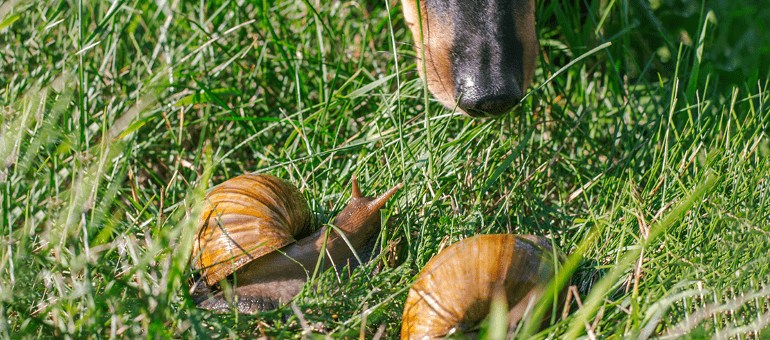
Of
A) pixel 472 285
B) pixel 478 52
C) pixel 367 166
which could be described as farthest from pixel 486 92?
pixel 472 285

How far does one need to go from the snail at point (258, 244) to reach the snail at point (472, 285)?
0.95 ft

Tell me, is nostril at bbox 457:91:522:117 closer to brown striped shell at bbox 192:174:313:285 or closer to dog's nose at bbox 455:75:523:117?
dog's nose at bbox 455:75:523:117

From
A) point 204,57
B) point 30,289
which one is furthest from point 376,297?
point 204,57

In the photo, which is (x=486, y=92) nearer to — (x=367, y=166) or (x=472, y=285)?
(x=367, y=166)

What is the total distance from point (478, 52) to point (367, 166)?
1.64 feet

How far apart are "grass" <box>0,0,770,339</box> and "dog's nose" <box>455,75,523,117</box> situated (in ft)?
0.31

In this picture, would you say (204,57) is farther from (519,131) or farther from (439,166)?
(519,131)

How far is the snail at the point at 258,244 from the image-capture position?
133cm

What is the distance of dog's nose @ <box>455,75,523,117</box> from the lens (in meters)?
1.62

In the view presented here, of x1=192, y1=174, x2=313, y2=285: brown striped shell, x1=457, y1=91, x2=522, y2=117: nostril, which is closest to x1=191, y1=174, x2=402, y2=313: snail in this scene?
x1=192, y1=174, x2=313, y2=285: brown striped shell

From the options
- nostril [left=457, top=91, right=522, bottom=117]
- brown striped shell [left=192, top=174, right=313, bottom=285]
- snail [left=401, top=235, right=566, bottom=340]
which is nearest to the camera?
snail [left=401, top=235, right=566, bottom=340]

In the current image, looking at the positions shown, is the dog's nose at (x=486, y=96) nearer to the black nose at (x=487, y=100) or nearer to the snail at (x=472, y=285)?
the black nose at (x=487, y=100)

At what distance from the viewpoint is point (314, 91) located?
2.25 meters

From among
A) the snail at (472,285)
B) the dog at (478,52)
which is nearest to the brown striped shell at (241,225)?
the snail at (472,285)
